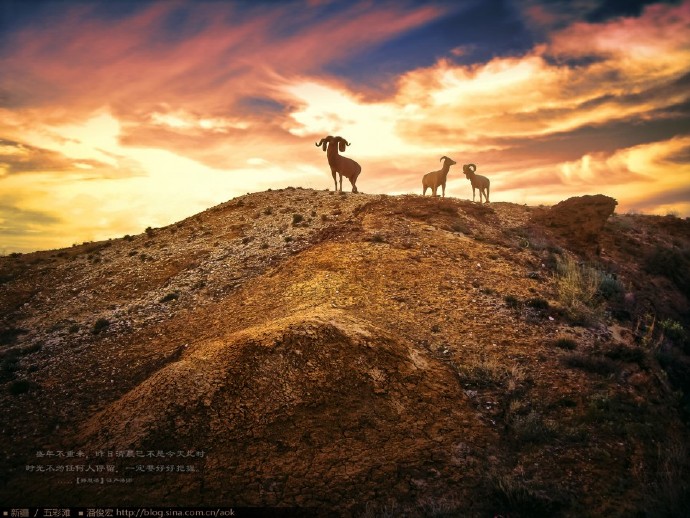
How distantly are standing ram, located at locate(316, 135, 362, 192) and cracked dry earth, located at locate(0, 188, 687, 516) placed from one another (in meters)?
10.1

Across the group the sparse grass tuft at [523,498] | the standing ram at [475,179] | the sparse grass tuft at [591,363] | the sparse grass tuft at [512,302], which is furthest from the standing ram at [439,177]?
the sparse grass tuft at [523,498]

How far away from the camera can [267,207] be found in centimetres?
2627

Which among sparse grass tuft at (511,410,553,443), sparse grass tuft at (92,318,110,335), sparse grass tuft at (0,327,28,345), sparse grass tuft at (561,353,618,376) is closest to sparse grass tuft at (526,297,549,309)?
sparse grass tuft at (561,353,618,376)

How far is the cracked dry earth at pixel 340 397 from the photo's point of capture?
7.26 m

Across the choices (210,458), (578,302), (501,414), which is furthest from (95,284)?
(578,302)

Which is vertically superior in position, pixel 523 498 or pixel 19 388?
pixel 19 388

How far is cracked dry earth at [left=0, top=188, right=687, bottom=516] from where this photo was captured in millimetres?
7262

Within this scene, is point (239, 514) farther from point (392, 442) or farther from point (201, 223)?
point (201, 223)

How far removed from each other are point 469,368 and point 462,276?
5648 millimetres

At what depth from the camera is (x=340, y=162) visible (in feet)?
86.8

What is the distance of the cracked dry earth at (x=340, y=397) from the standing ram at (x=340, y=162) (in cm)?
1008

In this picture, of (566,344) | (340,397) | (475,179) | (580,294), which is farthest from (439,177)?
(340,397)

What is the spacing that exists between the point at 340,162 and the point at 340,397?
775 inches

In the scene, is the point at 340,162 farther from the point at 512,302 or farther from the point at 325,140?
the point at 512,302
